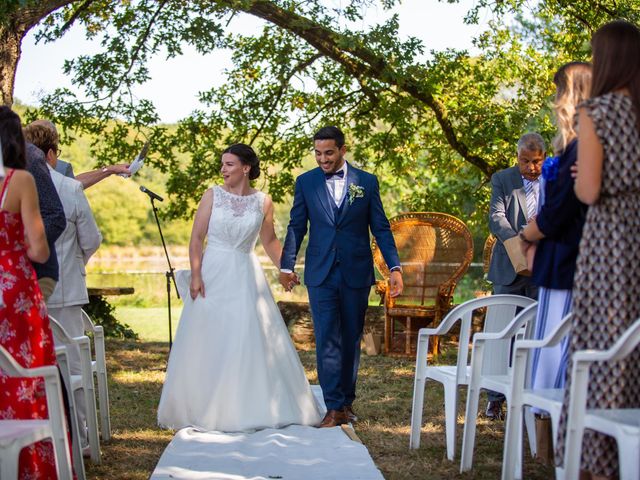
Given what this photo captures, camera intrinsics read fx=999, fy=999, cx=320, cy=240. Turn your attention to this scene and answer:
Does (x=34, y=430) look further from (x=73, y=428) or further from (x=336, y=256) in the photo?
(x=336, y=256)

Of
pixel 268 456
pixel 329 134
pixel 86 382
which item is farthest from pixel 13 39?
pixel 268 456

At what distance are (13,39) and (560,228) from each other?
6.91 metres

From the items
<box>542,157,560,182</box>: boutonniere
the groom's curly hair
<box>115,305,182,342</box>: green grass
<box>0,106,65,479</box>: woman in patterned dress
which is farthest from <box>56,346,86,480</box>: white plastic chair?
<box>115,305,182,342</box>: green grass

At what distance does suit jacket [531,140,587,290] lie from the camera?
4.11 m

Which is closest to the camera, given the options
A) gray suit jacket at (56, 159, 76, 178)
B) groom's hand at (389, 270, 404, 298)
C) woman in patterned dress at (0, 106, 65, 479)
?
woman in patterned dress at (0, 106, 65, 479)

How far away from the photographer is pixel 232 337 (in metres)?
6.68

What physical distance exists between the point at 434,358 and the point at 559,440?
673 centimetres

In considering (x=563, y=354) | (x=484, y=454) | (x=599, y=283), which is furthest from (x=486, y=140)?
(x=599, y=283)

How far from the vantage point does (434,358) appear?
10.4 metres

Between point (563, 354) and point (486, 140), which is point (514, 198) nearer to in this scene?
point (563, 354)

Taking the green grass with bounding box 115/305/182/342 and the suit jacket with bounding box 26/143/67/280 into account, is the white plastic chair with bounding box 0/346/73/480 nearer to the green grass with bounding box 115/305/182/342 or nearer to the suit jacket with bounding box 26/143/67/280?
the suit jacket with bounding box 26/143/67/280

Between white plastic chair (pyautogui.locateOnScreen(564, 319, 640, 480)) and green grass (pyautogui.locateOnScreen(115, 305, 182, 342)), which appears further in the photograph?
green grass (pyautogui.locateOnScreen(115, 305, 182, 342))

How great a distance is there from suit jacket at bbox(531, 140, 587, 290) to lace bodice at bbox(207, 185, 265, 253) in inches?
109

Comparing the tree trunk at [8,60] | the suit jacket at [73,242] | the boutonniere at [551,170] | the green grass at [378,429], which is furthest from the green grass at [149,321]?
the boutonniere at [551,170]
